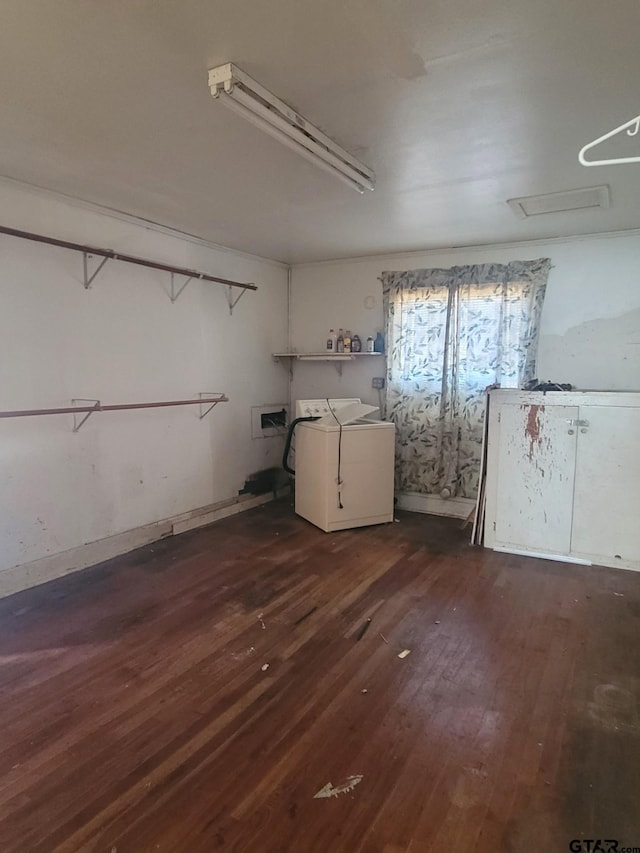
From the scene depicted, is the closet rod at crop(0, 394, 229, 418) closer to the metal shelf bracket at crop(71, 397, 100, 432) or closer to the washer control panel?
the metal shelf bracket at crop(71, 397, 100, 432)

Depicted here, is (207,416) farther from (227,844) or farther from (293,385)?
(227,844)

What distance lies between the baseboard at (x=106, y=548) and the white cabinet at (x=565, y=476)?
2328 millimetres

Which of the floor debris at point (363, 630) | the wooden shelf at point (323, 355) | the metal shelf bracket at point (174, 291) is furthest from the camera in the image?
the wooden shelf at point (323, 355)

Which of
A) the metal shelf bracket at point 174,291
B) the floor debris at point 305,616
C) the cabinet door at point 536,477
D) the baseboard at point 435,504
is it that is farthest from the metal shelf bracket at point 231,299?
the floor debris at point 305,616

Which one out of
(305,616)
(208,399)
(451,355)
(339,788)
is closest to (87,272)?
(208,399)

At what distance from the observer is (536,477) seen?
3576 millimetres

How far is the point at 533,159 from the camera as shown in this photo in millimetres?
2510

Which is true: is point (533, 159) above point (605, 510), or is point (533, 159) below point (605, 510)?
above

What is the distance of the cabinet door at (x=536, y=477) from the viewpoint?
3.48m

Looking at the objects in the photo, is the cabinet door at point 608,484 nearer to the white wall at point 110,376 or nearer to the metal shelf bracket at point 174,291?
the white wall at point 110,376

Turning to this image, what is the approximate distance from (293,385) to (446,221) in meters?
2.44

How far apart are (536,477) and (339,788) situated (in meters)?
2.60

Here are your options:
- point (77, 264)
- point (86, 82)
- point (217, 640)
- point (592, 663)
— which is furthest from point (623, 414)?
point (77, 264)

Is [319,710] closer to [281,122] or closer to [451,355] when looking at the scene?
[281,122]
